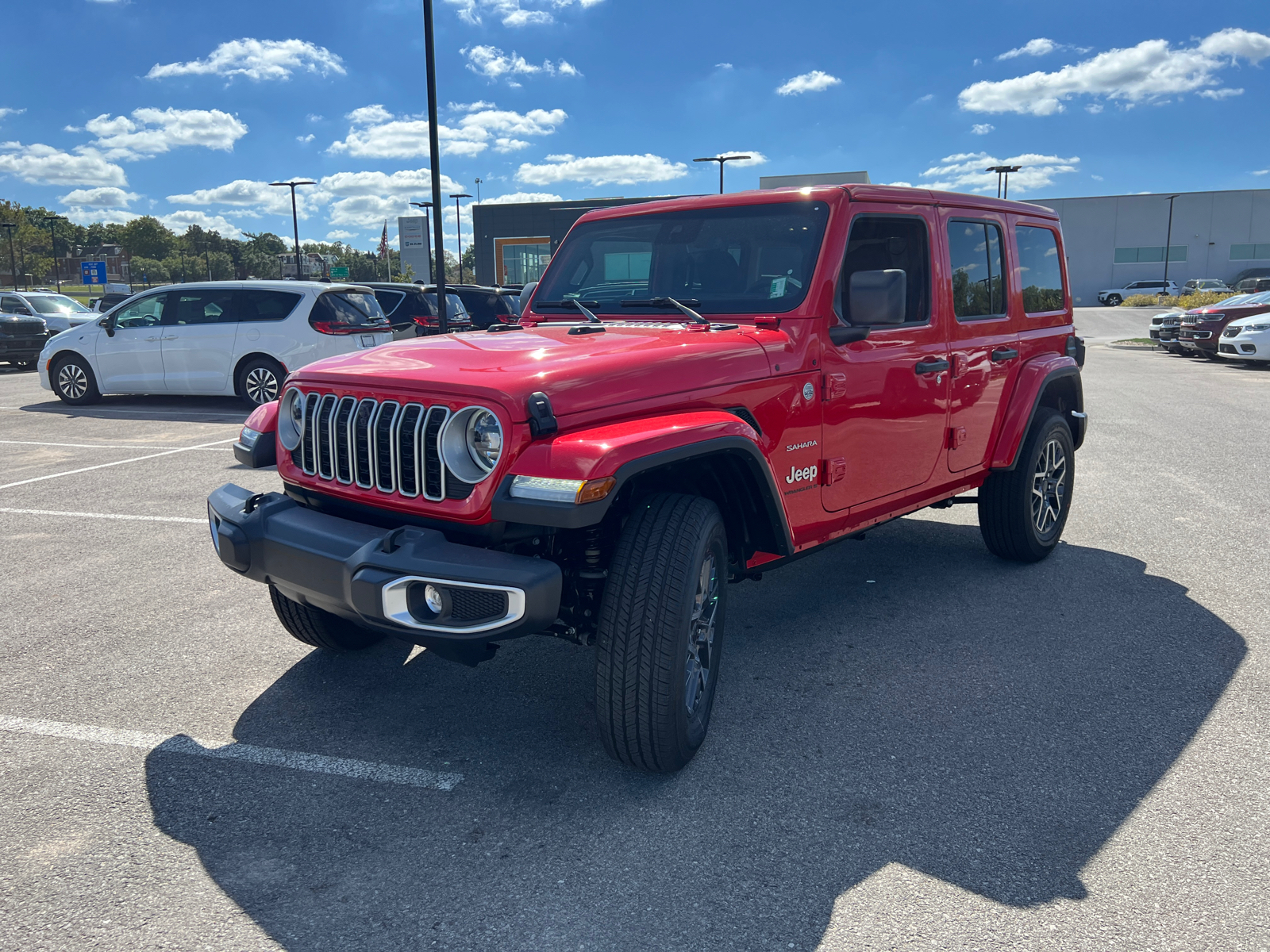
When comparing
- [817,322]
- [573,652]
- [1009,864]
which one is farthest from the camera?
[573,652]

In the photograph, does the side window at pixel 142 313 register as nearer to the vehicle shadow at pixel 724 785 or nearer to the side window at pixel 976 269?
the vehicle shadow at pixel 724 785

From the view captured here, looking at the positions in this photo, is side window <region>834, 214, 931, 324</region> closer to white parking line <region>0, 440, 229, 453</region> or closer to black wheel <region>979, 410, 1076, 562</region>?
black wheel <region>979, 410, 1076, 562</region>

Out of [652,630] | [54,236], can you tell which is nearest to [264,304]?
[652,630]

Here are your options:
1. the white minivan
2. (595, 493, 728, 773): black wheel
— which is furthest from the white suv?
(595, 493, 728, 773): black wheel

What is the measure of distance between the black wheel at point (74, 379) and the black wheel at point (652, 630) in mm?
12747

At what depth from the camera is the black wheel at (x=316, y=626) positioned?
152 inches

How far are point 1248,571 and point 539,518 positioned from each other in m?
4.52

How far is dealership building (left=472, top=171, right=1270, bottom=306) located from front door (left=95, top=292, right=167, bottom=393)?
164 feet

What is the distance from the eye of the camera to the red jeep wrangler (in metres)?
2.82

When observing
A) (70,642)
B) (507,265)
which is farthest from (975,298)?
(507,265)

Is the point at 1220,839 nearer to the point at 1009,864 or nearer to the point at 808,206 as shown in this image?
the point at 1009,864

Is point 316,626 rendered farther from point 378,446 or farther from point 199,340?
point 199,340

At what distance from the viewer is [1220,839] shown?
2.75 metres

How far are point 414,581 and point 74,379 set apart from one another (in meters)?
12.8
